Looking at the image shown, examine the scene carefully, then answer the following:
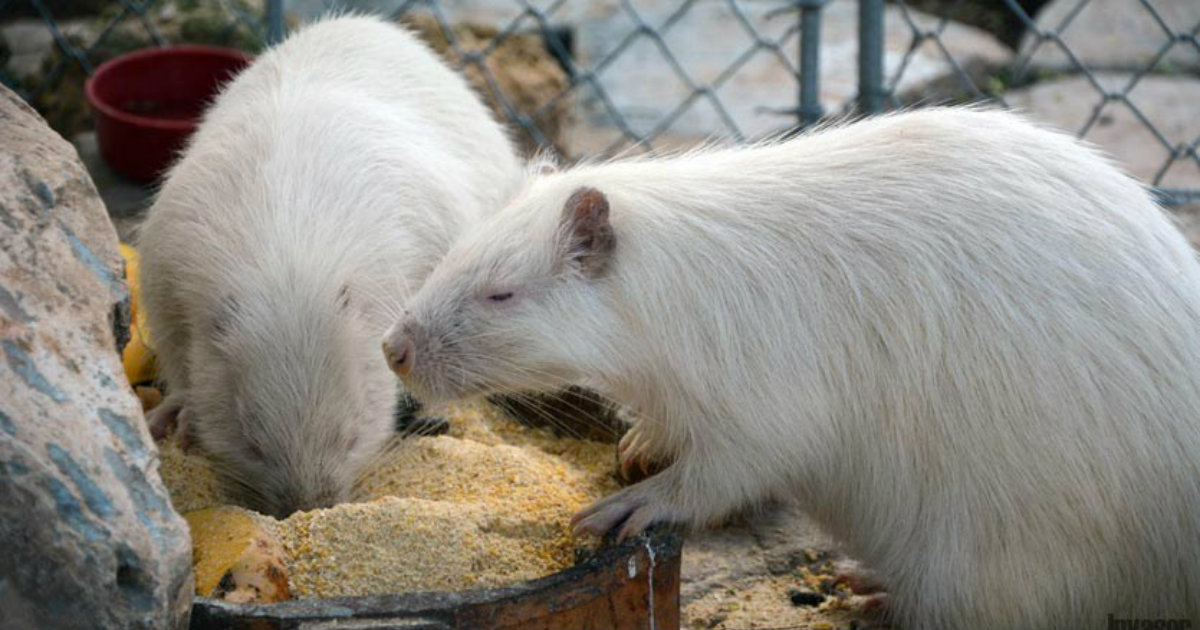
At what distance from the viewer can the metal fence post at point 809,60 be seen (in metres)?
6.18

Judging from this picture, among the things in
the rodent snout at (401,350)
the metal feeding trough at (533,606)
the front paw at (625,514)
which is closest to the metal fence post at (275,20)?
the rodent snout at (401,350)

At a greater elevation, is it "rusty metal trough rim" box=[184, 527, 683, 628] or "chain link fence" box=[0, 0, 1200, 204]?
"chain link fence" box=[0, 0, 1200, 204]

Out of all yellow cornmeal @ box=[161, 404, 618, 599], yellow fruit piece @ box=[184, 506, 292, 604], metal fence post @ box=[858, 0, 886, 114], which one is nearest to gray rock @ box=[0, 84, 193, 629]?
yellow fruit piece @ box=[184, 506, 292, 604]

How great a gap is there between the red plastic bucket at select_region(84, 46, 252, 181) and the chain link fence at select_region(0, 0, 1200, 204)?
0.38m

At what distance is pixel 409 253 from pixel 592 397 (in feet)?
2.77

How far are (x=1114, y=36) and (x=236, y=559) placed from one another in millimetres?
6571

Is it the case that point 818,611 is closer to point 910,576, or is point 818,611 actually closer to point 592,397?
point 910,576

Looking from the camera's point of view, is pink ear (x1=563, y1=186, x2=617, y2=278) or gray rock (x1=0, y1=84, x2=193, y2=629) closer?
gray rock (x1=0, y1=84, x2=193, y2=629)

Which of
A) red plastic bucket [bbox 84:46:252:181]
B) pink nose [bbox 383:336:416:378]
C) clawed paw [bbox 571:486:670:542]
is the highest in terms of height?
red plastic bucket [bbox 84:46:252:181]

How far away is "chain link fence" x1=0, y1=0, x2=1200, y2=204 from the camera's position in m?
6.79

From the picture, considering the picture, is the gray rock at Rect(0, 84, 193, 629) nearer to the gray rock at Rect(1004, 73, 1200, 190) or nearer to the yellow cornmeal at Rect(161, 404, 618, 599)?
the yellow cornmeal at Rect(161, 404, 618, 599)

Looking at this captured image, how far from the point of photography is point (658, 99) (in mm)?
8023

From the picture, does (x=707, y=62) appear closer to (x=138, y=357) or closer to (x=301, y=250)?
(x=138, y=357)

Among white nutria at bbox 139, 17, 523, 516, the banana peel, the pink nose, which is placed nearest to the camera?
the pink nose
